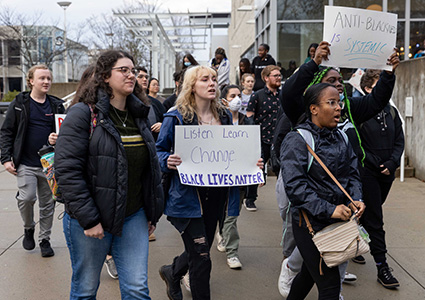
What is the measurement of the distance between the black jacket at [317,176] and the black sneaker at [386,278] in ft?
5.29

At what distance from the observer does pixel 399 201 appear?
7793 mm

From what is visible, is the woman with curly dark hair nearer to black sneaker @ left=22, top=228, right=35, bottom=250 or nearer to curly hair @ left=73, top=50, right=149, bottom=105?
curly hair @ left=73, top=50, right=149, bottom=105

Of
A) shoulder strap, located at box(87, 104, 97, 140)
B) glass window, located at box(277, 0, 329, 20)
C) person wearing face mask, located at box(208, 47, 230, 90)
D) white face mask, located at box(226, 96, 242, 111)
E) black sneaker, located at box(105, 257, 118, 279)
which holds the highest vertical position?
glass window, located at box(277, 0, 329, 20)

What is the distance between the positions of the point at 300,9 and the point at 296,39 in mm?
870

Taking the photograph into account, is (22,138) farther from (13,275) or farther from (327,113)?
(327,113)

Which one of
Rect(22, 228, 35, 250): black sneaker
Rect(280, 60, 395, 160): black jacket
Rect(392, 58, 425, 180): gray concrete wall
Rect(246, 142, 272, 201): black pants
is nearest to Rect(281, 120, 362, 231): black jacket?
Rect(280, 60, 395, 160): black jacket

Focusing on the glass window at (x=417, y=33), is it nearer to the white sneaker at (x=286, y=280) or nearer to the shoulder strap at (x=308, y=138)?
the white sneaker at (x=286, y=280)

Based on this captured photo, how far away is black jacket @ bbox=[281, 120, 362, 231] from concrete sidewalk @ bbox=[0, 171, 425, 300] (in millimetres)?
1491

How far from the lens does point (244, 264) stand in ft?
16.8

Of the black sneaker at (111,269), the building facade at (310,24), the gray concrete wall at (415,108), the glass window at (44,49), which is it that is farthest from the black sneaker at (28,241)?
the glass window at (44,49)

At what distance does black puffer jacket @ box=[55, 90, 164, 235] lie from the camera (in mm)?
2822

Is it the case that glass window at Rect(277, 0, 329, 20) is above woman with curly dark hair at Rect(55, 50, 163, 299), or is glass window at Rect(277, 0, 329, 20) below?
above

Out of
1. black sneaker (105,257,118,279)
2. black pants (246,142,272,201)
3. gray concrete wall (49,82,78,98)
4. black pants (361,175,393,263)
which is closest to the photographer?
black pants (361,175,393,263)

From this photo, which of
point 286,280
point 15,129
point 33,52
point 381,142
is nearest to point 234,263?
point 286,280
